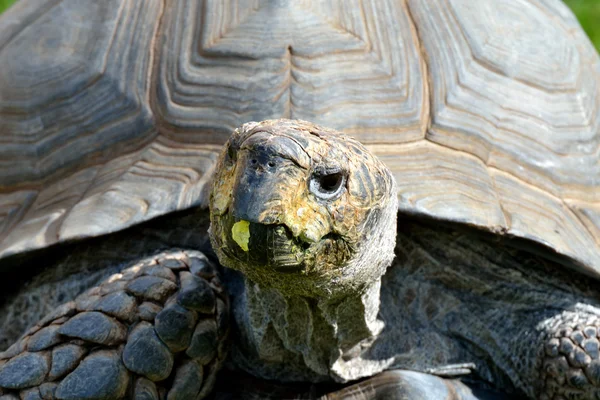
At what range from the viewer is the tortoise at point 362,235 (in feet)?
8.55

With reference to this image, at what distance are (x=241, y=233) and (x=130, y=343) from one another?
82 centimetres


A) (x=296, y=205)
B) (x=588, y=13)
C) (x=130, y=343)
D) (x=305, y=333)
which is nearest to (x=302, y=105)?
Result: (x=305, y=333)

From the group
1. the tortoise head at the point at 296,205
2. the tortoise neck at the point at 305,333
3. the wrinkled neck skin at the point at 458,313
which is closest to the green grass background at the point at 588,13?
the wrinkled neck skin at the point at 458,313

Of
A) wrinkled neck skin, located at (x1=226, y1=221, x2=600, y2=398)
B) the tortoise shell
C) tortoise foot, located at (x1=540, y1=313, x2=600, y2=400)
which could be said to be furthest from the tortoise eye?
tortoise foot, located at (x1=540, y1=313, x2=600, y2=400)

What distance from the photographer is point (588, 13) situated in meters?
7.71

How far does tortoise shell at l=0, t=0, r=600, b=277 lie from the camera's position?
2.86m

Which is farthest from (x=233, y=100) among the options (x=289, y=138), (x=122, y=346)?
(x=289, y=138)

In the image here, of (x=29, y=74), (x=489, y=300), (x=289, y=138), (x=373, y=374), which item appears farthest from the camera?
(x=29, y=74)

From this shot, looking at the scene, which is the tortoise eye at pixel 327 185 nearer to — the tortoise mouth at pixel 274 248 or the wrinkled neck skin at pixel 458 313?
the tortoise mouth at pixel 274 248

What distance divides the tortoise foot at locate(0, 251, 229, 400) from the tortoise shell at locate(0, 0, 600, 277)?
0.77 ft

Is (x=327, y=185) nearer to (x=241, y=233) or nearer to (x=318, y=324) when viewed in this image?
(x=241, y=233)

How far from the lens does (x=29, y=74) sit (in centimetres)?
347

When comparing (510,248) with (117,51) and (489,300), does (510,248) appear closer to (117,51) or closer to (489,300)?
(489,300)

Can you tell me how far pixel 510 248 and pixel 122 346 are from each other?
1.22 metres
